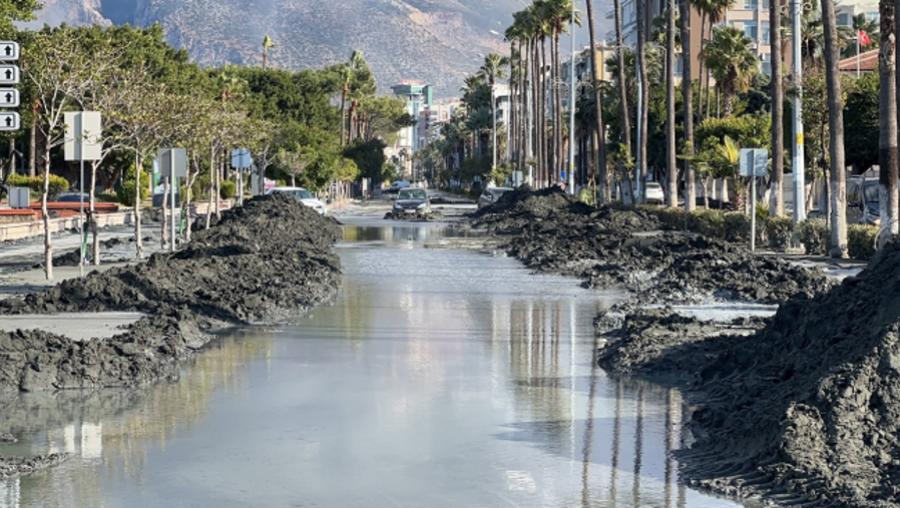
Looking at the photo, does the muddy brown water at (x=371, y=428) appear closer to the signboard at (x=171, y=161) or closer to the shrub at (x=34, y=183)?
the signboard at (x=171, y=161)

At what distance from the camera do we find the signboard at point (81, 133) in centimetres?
3108

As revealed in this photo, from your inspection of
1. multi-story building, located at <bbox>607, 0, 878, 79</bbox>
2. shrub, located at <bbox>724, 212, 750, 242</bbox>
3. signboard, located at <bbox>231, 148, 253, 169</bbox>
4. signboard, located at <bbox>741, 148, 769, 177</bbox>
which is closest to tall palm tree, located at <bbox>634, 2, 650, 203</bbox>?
signboard, located at <bbox>231, 148, 253, 169</bbox>

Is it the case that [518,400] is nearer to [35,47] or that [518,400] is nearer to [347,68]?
[35,47]

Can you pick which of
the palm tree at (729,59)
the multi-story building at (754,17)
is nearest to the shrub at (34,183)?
the palm tree at (729,59)

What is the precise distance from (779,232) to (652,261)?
9286 millimetres

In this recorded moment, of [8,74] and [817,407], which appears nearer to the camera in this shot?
[817,407]

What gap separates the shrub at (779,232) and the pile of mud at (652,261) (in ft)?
9.22

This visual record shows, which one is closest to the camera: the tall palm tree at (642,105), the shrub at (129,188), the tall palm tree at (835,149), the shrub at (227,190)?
the tall palm tree at (835,149)

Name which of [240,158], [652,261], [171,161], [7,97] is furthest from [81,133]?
[240,158]

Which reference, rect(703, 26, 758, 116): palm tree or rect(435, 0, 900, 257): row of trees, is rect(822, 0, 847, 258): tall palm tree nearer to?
rect(435, 0, 900, 257): row of trees

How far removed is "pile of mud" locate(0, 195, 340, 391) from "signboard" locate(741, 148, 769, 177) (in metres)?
11.1

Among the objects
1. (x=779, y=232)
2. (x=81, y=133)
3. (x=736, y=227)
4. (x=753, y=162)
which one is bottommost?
(x=779, y=232)

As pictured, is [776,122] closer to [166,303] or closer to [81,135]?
[81,135]

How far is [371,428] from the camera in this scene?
543 inches
